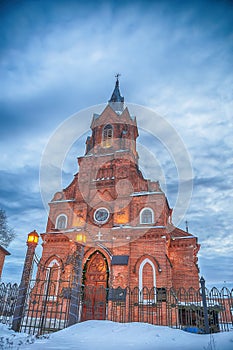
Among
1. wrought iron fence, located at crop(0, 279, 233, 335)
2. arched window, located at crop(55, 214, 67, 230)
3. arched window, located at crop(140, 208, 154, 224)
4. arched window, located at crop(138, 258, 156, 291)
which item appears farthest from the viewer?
arched window, located at crop(55, 214, 67, 230)

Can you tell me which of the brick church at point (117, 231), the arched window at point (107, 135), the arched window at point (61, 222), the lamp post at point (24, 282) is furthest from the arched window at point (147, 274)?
the arched window at point (107, 135)

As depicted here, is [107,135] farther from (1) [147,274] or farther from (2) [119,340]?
(2) [119,340]

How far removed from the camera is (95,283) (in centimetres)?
1972

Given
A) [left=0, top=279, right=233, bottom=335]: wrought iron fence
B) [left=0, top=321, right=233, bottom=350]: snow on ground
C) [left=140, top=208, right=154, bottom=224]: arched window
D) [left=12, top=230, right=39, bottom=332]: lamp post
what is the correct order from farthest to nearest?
[left=140, top=208, right=154, bottom=224]: arched window, [left=0, top=279, right=233, bottom=335]: wrought iron fence, [left=12, top=230, right=39, bottom=332]: lamp post, [left=0, top=321, right=233, bottom=350]: snow on ground

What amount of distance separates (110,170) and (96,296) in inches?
448

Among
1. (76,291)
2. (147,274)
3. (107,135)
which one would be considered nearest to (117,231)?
(147,274)

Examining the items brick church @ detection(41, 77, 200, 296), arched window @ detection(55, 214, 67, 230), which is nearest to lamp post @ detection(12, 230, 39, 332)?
brick church @ detection(41, 77, 200, 296)

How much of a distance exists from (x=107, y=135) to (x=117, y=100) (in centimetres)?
859

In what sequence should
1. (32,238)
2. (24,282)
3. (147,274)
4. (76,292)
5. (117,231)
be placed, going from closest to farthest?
(24,282) → (76,292) → (32,238) → (147,274) → (117,231)

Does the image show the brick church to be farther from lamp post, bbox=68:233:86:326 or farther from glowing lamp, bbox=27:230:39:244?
glowing lamp, bbox=27:230:39:244

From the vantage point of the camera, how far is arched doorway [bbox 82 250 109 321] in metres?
18.5

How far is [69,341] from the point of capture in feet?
23.1

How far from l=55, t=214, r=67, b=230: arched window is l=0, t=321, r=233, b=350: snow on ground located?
14263 mm

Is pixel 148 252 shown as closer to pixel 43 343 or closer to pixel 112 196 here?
pixel 112 196
